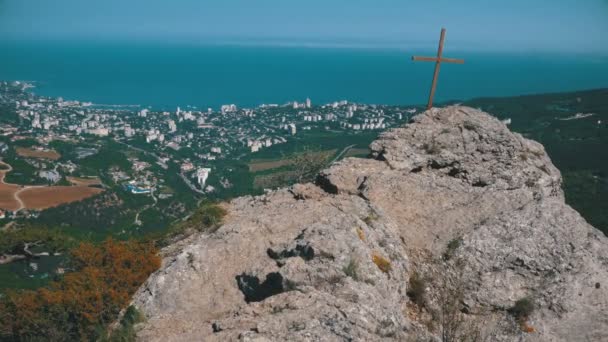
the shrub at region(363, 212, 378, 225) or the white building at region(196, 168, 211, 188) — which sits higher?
the shrub at region(363, 212, 378, 225)

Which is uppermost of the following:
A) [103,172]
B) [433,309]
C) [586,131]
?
[433,309]

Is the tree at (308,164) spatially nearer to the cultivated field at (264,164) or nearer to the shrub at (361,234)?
the shrub at (361,234)

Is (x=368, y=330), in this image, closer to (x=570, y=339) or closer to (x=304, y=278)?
(x=304, y=278)

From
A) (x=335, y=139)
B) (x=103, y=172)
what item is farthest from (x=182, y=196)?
(x=335, y=139)

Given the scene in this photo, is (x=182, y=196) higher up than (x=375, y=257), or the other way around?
(x=375, y=257)

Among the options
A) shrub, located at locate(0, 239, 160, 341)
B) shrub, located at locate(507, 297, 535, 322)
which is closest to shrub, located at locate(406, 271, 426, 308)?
shrub, located at locate(507, 297, 535, 322)

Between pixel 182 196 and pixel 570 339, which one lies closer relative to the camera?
pixel 570 339

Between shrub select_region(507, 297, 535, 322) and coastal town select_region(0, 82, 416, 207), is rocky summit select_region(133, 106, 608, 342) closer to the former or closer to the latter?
shrub select_region(507, 297, 535, 322)
